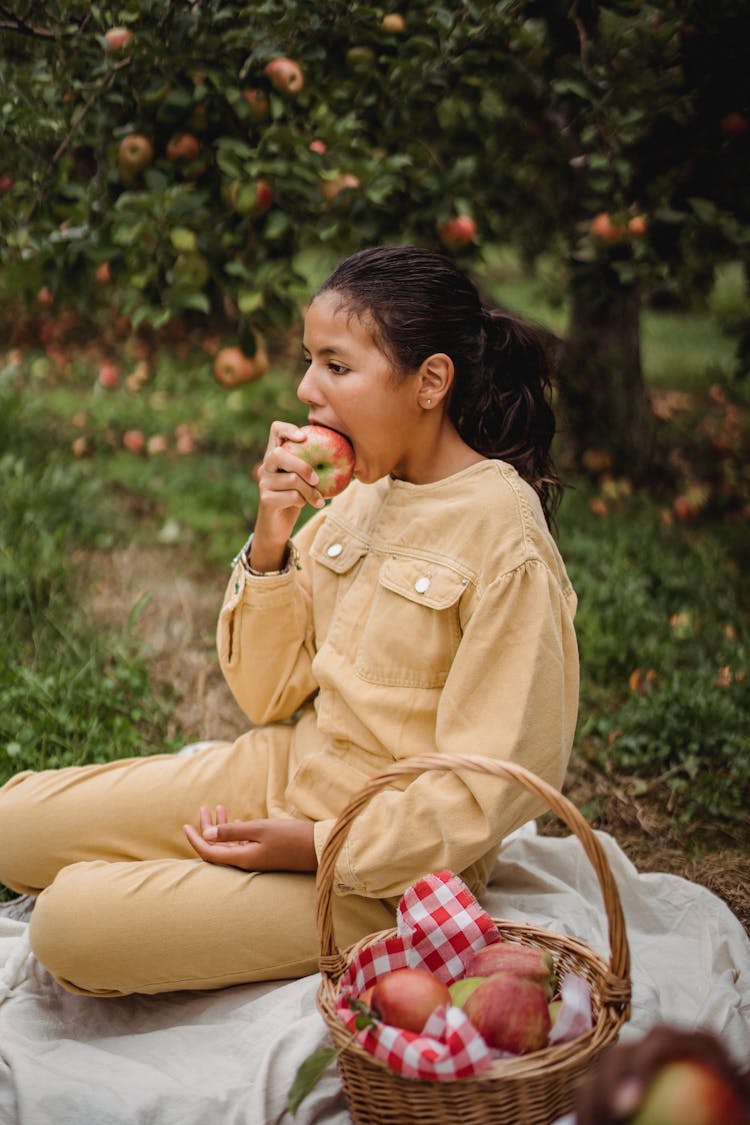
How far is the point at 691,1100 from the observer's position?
38.7 inches

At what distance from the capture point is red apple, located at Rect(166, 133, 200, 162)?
2.80 meters

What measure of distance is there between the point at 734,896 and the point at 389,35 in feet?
7.56

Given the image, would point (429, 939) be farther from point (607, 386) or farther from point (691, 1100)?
point (607, 386)

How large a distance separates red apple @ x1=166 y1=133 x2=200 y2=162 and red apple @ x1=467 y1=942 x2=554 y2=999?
221 centimetres

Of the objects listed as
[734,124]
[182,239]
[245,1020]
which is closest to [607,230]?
[734,124]

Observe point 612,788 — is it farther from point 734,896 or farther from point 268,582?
point 268,582

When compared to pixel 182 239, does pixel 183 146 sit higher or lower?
higher

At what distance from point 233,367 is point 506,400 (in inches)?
59.6

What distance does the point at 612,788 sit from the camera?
2650mm

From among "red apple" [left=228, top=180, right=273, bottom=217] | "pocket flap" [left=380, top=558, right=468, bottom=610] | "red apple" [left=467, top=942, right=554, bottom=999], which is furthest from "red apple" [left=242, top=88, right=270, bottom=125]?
"red apple" [left=467, top=942, right=554, bottom=999]

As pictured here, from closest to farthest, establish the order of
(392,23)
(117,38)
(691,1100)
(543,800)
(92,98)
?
(691,1100) < (543,800) < (117,38) < (92,98) < (392,23)

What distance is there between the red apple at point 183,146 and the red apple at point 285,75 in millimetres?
274

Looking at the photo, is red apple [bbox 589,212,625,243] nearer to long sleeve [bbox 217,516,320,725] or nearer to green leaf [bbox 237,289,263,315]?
green leaf [bbox 237,289,263,315]

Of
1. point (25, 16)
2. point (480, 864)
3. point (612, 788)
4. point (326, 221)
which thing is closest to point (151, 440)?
point (326, 221)
